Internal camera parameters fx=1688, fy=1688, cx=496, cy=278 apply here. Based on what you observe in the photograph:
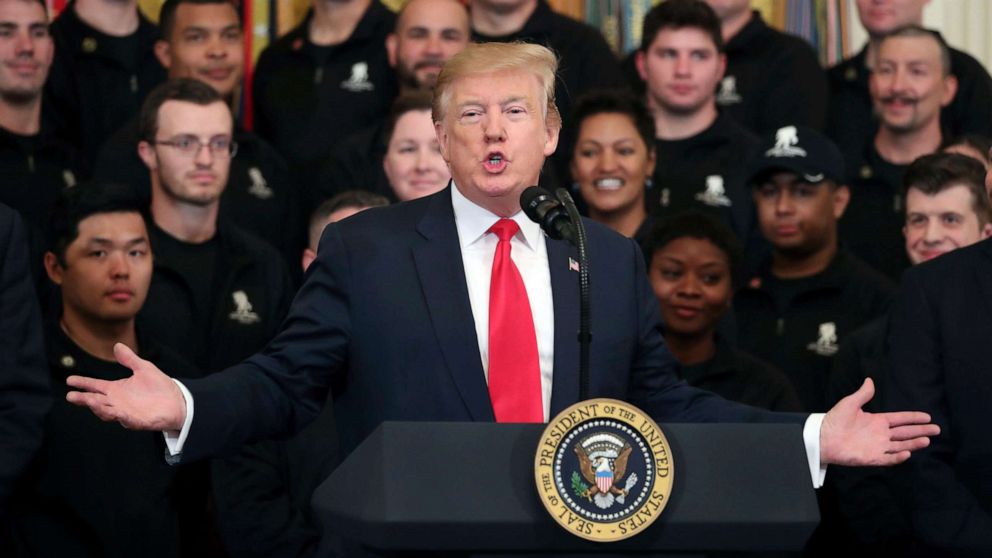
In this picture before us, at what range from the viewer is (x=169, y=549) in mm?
4336

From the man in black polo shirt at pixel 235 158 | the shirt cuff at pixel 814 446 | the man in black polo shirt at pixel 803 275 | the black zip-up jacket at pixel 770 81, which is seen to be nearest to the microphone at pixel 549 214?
the shirt cuff at pixel 814 446

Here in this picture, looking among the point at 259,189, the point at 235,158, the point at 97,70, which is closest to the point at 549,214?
the point at 259,189

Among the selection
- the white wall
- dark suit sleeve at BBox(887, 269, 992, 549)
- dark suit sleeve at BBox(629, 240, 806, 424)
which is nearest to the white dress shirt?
dark suit sleeve at BBox(629, 240, 806, 424)

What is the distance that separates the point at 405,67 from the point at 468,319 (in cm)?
327

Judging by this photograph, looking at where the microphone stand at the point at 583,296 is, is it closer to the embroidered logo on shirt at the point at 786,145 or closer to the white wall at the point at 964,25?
the embroidered logo on shirt at the point at 786,145

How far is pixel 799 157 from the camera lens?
5297 millimetres

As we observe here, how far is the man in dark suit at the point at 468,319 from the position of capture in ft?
8.95

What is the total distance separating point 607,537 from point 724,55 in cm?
408

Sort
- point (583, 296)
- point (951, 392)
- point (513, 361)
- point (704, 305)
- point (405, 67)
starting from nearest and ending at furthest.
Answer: point (583, 296) < point (513, 361) < point (951, 392) < point (704, 305) < point (405, 67)

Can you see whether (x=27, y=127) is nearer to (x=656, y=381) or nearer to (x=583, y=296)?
(x=656, y=381)

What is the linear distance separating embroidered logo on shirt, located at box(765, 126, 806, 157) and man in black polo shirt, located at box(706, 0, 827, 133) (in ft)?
2.34

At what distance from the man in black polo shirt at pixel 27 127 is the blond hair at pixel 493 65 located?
2.93 m

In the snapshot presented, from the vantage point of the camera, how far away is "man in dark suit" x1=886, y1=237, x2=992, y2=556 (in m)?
3.64

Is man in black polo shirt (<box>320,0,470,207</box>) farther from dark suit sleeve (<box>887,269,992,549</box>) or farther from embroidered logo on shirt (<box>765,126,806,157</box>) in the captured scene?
dark suit sleeve (<box>887,269,992,549</box>)
